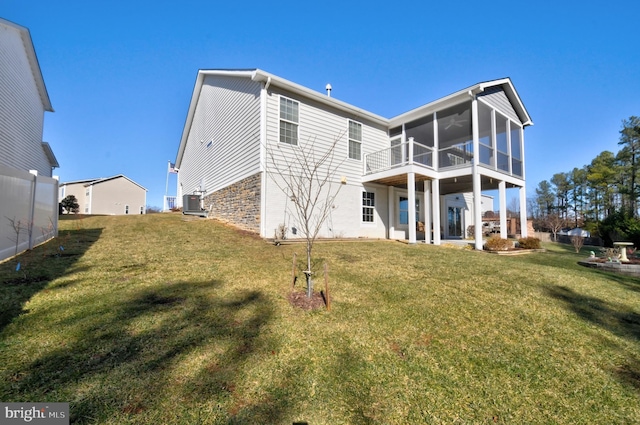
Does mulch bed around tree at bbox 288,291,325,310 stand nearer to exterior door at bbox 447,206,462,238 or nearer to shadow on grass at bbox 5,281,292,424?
shadow on grass at bbox 5,281,292,424

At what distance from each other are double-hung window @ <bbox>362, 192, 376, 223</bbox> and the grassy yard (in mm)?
7017

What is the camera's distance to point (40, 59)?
14.4 meters

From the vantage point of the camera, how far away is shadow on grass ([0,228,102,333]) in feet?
12.0

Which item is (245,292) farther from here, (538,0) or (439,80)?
(439,80)

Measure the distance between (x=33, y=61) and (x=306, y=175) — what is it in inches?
621

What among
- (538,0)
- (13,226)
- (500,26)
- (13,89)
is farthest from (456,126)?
(13,89)

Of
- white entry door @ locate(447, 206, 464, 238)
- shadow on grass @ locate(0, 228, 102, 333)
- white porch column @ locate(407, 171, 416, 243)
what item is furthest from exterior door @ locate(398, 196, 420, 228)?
shadow on grass @ locate(0, 228, 102, 333)

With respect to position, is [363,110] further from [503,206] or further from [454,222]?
[454,222]

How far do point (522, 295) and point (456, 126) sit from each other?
1143 centimetres

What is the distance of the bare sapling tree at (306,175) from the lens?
32.7ft

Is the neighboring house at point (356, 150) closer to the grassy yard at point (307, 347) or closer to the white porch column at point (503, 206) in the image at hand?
the white porch column at point (503, 206)

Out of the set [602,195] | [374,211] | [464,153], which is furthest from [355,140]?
[602,195]

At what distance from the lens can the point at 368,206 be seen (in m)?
13.0

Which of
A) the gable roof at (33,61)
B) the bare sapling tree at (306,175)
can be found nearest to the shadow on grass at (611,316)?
the bare sapling tree at (306,175)
